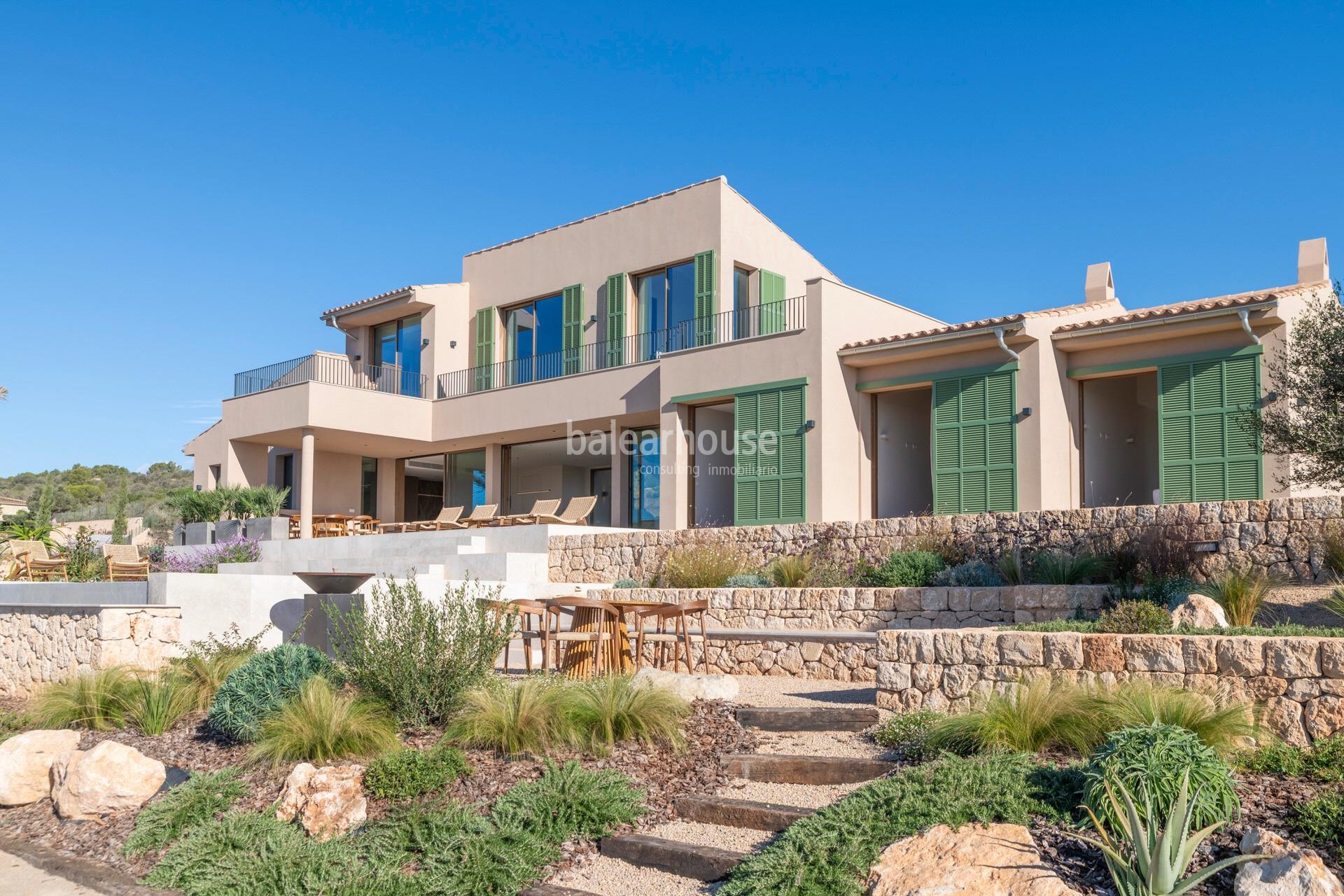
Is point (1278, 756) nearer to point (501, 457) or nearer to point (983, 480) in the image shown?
point (983, 480)

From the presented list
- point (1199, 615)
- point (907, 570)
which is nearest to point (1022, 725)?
point (1199, 615)

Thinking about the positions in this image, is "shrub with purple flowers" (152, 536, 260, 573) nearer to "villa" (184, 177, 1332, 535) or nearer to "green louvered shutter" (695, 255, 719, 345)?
"villa" (184, 177, 1332, 535)

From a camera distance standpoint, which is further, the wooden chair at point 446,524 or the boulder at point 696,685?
the wooden chair at point 446,524

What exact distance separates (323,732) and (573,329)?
49.8 ft

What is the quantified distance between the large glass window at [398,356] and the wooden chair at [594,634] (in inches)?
570

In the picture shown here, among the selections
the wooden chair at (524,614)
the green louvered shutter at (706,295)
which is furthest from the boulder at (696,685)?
the green louvered shutter at (706,295)

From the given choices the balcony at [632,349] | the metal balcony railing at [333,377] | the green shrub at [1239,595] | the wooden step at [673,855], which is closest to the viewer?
the wooden step at [673,855]

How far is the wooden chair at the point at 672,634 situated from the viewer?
9227 millimetres

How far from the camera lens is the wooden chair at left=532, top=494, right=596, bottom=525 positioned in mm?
17922

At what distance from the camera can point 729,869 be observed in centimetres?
477

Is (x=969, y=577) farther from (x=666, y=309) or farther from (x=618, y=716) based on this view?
(x=666, y=309)

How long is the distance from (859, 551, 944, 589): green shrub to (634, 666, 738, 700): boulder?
14.1 ft

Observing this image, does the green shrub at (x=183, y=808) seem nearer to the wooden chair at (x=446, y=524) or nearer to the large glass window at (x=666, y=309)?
the wooden chair at (x=446, y=524)

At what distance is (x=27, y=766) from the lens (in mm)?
7492
